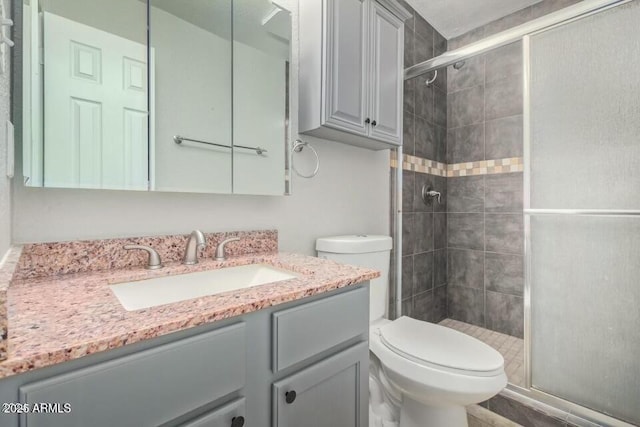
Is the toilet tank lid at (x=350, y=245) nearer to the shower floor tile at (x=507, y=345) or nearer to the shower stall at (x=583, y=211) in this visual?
the shower stall at (x=583, y=211)

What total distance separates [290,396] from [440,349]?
2.54 ft

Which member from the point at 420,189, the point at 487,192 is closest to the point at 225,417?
the point at 420,189

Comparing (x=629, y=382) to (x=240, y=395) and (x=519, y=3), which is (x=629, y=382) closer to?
(x=240, y=395)

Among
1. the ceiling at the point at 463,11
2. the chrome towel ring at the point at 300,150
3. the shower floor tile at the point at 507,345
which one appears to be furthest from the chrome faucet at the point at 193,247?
the ceiling at the point at 463,11

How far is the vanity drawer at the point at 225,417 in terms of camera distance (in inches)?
23.1

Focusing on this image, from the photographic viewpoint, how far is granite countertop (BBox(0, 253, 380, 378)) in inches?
17.2

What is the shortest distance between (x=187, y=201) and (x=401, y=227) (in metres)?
1.36

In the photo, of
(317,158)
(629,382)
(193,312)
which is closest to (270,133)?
(317,158)

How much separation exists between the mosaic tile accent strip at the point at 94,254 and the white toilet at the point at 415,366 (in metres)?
0.64

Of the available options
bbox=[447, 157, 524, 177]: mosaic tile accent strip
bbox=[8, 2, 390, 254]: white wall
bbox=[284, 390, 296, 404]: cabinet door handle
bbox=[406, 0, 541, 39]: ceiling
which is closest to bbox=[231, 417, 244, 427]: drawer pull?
bbox=[284, 390, 296, 404]: cabinet door handle

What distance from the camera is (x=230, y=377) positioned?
625 millimetres

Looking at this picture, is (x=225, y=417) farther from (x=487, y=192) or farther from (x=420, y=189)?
(x=487, y=192)

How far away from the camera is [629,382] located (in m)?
1.27

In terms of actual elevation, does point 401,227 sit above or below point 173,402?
above
